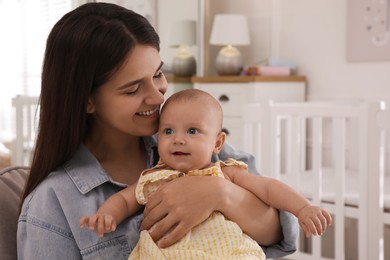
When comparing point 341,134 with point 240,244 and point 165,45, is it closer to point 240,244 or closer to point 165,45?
point 240,244

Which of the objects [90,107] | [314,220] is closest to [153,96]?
[90,107]

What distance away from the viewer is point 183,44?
4.36m

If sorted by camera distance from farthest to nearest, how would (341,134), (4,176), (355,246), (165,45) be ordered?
1. (165,45)
2. (355,246)
3. (341,134)
4. (4,176)

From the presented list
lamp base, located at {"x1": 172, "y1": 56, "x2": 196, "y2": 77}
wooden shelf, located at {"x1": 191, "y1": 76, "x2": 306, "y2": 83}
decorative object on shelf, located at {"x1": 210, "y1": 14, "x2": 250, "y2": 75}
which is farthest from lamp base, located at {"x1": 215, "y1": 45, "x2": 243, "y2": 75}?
lamp base, located at {"x1": 172, "y1": 56, "x2": 196, "y2": 77}

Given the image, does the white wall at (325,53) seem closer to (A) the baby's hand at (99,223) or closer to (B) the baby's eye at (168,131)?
(B) the baby's eye at (168,131)

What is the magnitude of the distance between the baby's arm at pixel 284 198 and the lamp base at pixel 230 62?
2.85 meters

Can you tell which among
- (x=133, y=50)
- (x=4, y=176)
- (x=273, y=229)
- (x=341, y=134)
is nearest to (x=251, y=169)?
(x=273, y=229)

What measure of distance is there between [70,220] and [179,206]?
219mm

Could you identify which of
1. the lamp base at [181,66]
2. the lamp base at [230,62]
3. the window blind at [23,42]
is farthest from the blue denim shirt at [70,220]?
the window blind at [23,42]

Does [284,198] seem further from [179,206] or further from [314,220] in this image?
[179,206]

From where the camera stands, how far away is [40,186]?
1.20 meters

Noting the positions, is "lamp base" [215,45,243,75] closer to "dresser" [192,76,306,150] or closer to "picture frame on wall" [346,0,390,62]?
"dresser" [192,76,306,150]

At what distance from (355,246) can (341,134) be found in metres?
1.07

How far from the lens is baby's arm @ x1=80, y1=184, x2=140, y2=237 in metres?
1.07
